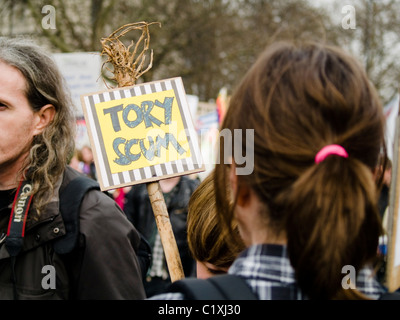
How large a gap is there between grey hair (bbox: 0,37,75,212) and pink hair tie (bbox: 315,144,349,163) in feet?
3.39

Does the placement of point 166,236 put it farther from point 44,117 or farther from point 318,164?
point 318,164

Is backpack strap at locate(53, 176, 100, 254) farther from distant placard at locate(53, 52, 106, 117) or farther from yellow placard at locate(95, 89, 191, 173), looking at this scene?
distant placard at locate(53, 52, 106, 117)

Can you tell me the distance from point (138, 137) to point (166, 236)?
1.15 ft

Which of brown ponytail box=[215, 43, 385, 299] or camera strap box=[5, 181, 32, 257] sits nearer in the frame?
brown ponytail box=[215, 43, 385, 299]

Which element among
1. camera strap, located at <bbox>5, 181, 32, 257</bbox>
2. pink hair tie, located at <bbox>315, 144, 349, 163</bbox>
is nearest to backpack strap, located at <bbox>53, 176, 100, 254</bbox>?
camera strap, located at <bbox>5, 181, 32, 257</bbox>

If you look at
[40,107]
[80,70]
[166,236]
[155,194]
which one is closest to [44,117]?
[40,107]

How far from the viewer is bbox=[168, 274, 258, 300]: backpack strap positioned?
42.1 inches

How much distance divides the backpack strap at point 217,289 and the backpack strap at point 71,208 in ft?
2.24

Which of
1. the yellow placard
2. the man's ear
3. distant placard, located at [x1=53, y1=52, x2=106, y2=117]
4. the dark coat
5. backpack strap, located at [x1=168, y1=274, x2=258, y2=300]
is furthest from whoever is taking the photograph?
distant placard, located at [x1=53, y1=52, x2=106, y2=117]

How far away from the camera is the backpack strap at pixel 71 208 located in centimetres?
169

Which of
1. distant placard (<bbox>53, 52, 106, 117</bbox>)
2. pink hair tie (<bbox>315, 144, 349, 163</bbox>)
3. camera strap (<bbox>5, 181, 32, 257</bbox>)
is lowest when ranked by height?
camera strap (<bbox>5, 181, 32, 257</bbox>)

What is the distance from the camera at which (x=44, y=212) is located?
5.76ft

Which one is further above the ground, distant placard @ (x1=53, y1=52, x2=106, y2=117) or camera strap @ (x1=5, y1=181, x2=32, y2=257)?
distant placard @ (x1=53, y1=52, x2=106, y2=117)

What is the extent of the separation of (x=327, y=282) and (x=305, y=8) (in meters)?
16.0
